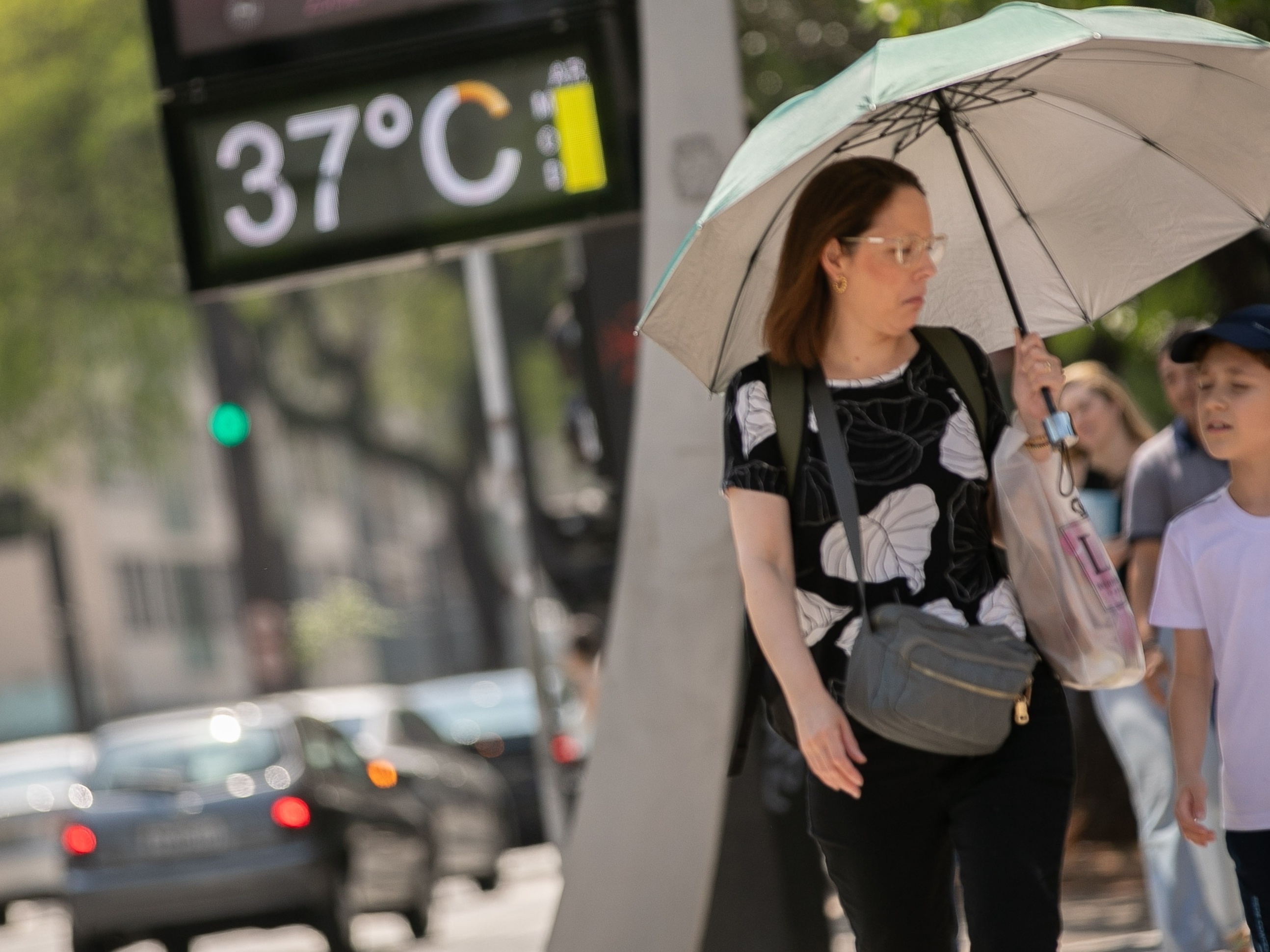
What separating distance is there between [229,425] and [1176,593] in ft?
35.9

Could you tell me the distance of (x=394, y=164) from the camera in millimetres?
6062

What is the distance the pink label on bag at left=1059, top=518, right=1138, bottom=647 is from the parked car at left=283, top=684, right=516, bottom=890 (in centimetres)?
1076

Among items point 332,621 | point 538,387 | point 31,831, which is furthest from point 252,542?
point 31,831

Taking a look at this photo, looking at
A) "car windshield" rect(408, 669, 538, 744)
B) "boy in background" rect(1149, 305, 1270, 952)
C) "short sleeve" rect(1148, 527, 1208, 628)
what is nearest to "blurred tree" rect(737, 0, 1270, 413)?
"boy in background" rect(1149, 305, 1270, 952)

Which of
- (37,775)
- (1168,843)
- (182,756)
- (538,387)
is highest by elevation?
(1168,843)

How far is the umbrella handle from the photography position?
11.5 ft

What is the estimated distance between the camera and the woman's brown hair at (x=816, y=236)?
357 cm

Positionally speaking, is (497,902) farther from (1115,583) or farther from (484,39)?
(1115,583)

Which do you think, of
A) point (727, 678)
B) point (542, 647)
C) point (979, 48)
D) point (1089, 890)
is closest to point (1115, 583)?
point (979, 48)

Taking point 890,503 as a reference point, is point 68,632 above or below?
below

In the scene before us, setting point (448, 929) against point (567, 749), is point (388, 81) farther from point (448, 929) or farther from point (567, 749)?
point (567, 749)

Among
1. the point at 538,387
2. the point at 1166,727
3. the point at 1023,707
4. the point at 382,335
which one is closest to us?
the point at 1023,707

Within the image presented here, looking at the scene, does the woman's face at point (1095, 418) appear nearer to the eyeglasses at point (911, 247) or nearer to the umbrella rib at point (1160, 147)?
the umbrella rib at point (1160, 147)

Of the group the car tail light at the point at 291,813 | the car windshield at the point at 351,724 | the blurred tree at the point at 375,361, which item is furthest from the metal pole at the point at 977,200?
the blurred tree at the point at 375,361
